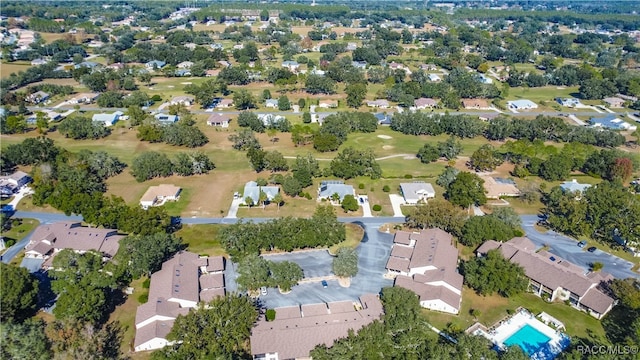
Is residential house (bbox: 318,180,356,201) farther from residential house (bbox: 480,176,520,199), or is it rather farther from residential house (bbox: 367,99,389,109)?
residential house (bbox: 367,99,389,109)

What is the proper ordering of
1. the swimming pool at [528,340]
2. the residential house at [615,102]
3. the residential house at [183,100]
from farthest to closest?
the residential house at [615,102]
the residential house at [183,100]
the swimming pool at [528,340]

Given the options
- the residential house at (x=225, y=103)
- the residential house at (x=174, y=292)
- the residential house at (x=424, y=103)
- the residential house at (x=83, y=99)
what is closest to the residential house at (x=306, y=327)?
the residential house at (x=174, y=292)

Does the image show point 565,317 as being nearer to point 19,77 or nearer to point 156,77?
point 156,77

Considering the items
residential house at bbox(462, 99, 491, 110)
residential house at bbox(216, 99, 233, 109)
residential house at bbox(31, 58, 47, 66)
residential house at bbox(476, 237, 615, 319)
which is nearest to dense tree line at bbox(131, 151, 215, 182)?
residential house at bbox(216, 99, 233, 109)

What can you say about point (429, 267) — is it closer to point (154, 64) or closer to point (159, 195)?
point (159, 195)

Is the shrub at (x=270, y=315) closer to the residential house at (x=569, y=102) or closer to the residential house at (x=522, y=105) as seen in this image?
the residential house at (x=522, y=105)
